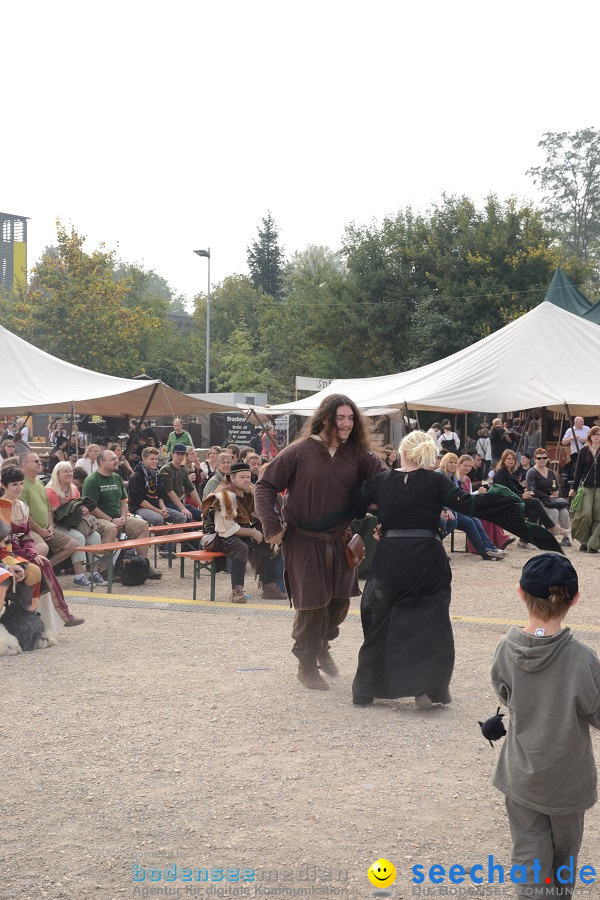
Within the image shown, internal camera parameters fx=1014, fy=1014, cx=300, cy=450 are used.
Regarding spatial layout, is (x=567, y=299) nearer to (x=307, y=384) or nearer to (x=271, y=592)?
(x=307, y=384)

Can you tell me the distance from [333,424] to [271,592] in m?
4.20

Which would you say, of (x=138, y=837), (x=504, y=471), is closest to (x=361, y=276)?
(x=504, y=471)

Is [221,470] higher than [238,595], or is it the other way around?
[221,470]

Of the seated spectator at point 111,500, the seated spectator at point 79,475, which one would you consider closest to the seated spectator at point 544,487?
the seated spectator at point 111,500

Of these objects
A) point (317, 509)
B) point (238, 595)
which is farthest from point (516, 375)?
point (317, 509)

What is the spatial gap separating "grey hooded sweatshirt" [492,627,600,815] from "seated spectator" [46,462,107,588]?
8080 mm

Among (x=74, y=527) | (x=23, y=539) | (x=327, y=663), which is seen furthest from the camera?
(x=74, y=527)

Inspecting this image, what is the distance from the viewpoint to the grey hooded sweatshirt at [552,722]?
10.2ft

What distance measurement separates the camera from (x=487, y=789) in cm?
461

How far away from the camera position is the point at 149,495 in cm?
1339

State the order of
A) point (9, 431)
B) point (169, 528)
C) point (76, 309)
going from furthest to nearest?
1. point (76, 309)
2. point (9, 431)
3. point (169, 528)

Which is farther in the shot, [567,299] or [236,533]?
[567,299]

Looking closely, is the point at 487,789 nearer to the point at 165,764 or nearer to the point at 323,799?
the point at 323,799

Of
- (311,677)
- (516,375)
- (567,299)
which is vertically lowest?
(311,677)
